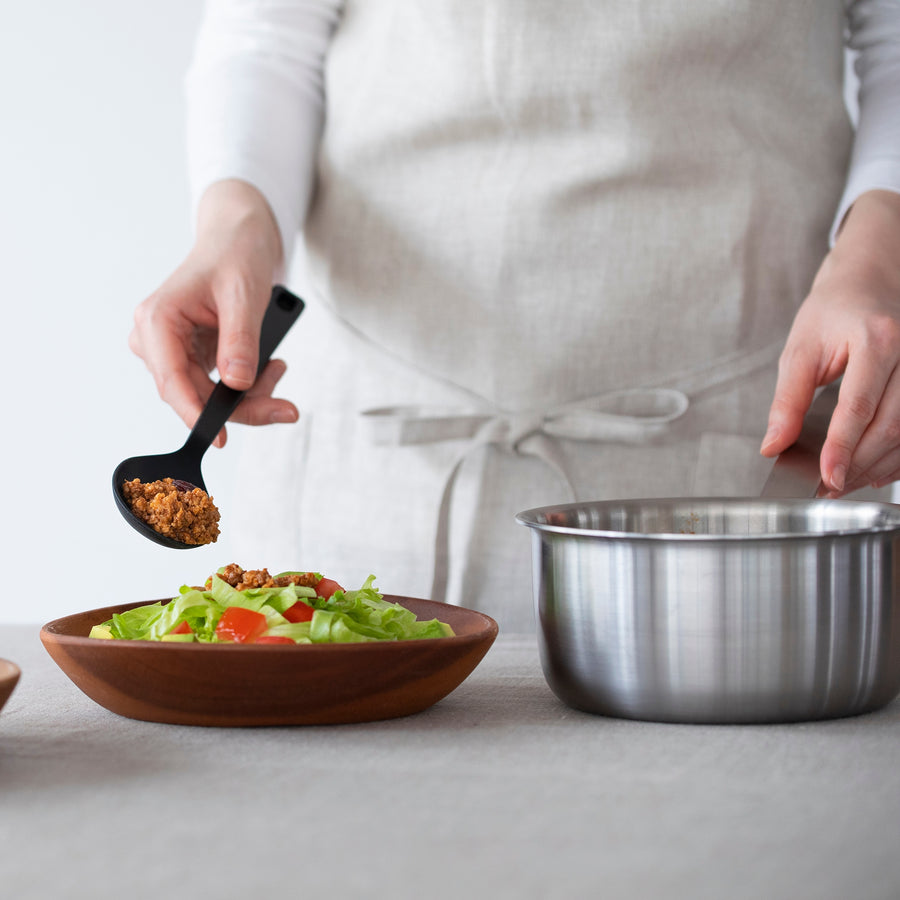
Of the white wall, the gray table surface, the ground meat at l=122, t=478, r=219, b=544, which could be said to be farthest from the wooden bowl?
the white wall

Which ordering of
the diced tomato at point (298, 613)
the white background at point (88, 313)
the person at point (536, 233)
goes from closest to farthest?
the diced tomato at point (298, 613)
the person at point (536, 233)
the white background at point (88, 313)

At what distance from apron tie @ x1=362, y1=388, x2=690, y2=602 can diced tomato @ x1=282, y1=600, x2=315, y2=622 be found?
479mm

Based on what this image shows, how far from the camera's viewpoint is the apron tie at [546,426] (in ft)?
3.76

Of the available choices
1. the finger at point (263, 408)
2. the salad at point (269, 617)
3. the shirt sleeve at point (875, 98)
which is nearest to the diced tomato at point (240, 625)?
the salad at point (269, 617)

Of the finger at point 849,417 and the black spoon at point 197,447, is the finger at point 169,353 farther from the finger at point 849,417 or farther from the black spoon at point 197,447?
the finger at point 849,417

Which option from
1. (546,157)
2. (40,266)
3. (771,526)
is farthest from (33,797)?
(40,266)

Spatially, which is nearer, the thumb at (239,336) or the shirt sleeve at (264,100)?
the thumb at (239,336)

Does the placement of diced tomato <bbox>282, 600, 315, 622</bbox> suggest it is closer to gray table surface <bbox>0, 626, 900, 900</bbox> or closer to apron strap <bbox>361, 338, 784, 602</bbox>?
gray table surface <bbox>0, 626, 900, 900</bbox>

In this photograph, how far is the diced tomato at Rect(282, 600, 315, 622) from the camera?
2.27ft

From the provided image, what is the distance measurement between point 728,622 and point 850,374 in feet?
0.96

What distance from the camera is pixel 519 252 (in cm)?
116

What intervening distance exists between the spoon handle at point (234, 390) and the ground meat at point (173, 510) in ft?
0.21

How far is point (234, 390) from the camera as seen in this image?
96 centimetres

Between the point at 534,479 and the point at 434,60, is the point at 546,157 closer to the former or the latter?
the point at 434,60
